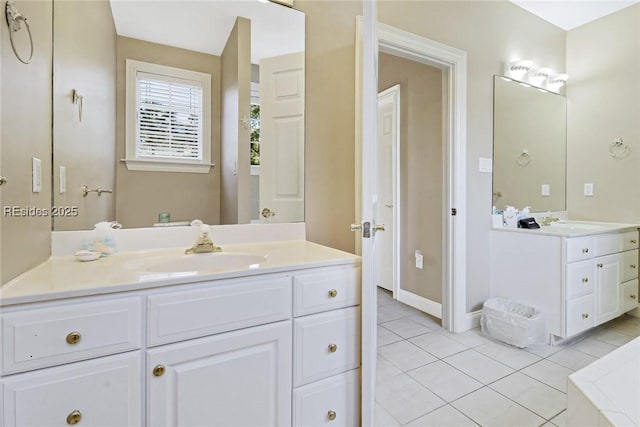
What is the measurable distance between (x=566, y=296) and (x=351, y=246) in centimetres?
157

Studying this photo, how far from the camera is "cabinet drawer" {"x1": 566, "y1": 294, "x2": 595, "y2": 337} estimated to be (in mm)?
2148

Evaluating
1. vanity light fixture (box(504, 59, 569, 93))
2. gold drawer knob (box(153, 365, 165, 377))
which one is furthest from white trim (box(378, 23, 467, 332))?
gold drawer knob (box(153, 365, 165, 377))

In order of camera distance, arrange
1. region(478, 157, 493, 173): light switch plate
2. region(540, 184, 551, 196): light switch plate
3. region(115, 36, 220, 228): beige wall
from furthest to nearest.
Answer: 1. region(540, 184, 551, 196): light switch plate
2. region(478, 157, 493, 173): light switch plate
3. region(115, 36, 220, 228): beige wall

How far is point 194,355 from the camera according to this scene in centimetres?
98

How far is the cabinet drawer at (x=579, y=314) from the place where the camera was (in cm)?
215

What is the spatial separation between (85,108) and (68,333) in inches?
36.6

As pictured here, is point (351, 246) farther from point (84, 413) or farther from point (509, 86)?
point (509, 86)

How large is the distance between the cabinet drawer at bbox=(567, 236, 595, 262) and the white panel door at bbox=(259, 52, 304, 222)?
1.86 m

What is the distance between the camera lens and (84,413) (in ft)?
2.73

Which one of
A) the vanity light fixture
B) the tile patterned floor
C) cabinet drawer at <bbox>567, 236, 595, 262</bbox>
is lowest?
the tile patterned floor

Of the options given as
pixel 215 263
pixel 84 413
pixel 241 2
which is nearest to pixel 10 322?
pixel 84 413

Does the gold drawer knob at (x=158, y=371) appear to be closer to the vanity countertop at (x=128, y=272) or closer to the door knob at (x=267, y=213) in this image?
the vanity countertop at (x=128, y=272)

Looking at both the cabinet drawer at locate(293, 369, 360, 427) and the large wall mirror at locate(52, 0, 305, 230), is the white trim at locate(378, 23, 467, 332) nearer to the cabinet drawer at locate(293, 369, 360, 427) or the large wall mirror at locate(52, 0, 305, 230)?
the large wall mirror at locate(52, 0, 305, 230)


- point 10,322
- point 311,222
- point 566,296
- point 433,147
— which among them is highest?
point 433,147
